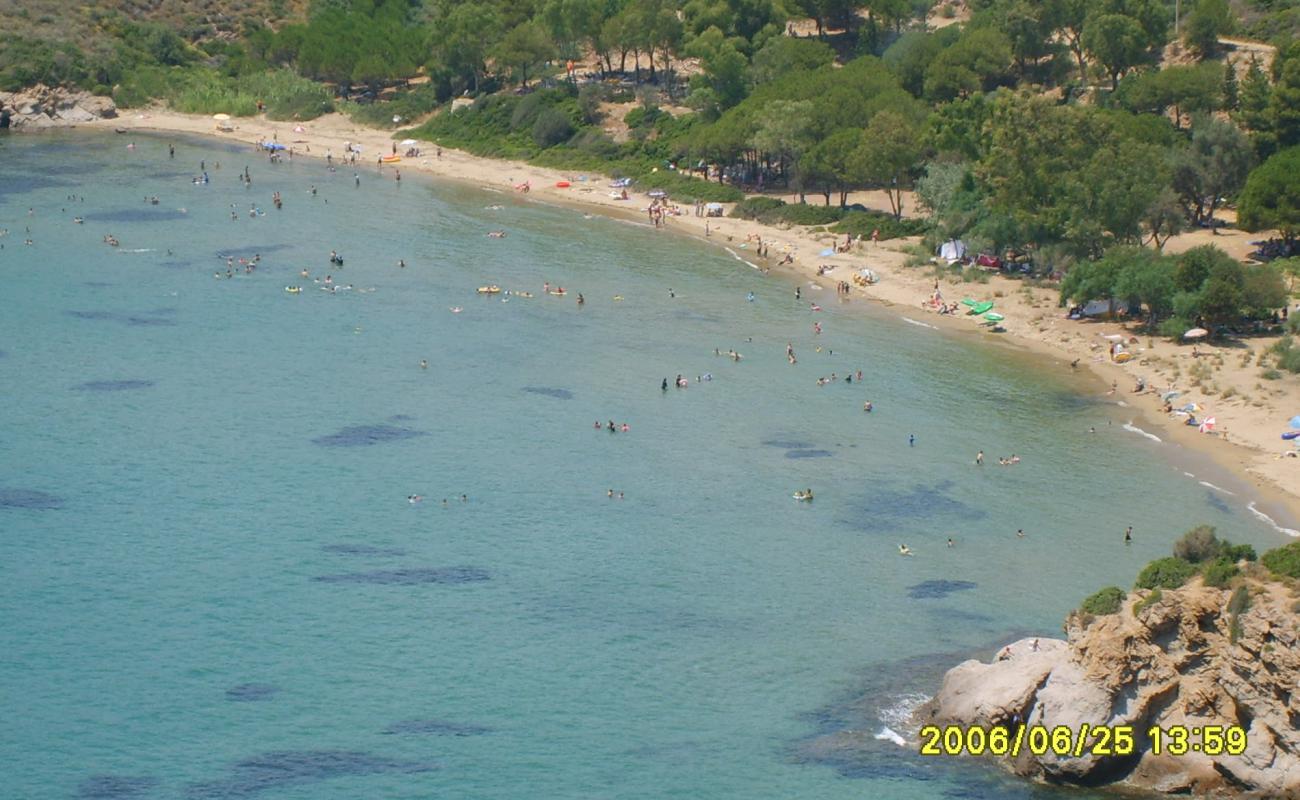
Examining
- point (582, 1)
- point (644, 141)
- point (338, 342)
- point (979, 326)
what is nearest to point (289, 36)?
point (582, 1)

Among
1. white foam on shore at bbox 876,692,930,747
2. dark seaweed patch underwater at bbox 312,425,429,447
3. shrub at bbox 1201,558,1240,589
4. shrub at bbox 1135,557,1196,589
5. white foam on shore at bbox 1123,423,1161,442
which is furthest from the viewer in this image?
white foam on shore at bbox 1123,423,1161,442

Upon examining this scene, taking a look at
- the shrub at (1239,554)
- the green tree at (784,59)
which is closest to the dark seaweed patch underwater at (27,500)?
the shrub at (1239,554)

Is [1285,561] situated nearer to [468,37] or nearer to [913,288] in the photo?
[913,288]

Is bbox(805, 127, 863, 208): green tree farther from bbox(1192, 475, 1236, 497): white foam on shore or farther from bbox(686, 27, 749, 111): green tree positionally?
bbox(1192, 475, 1236, 497): white foam on shore

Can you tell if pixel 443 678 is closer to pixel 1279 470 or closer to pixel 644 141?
pixel 1279 470

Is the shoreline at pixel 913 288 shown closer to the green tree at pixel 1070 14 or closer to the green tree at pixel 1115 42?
the green tree at pixel 1115 42

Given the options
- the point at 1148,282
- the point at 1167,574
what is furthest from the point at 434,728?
the point at 1148,282

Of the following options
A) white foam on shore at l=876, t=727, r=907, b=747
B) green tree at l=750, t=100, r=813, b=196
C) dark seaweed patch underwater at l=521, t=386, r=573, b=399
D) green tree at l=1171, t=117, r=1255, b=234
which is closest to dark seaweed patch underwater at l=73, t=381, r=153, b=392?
dark seaweed patch underwater at l=521, t=386, r=573, b=399
